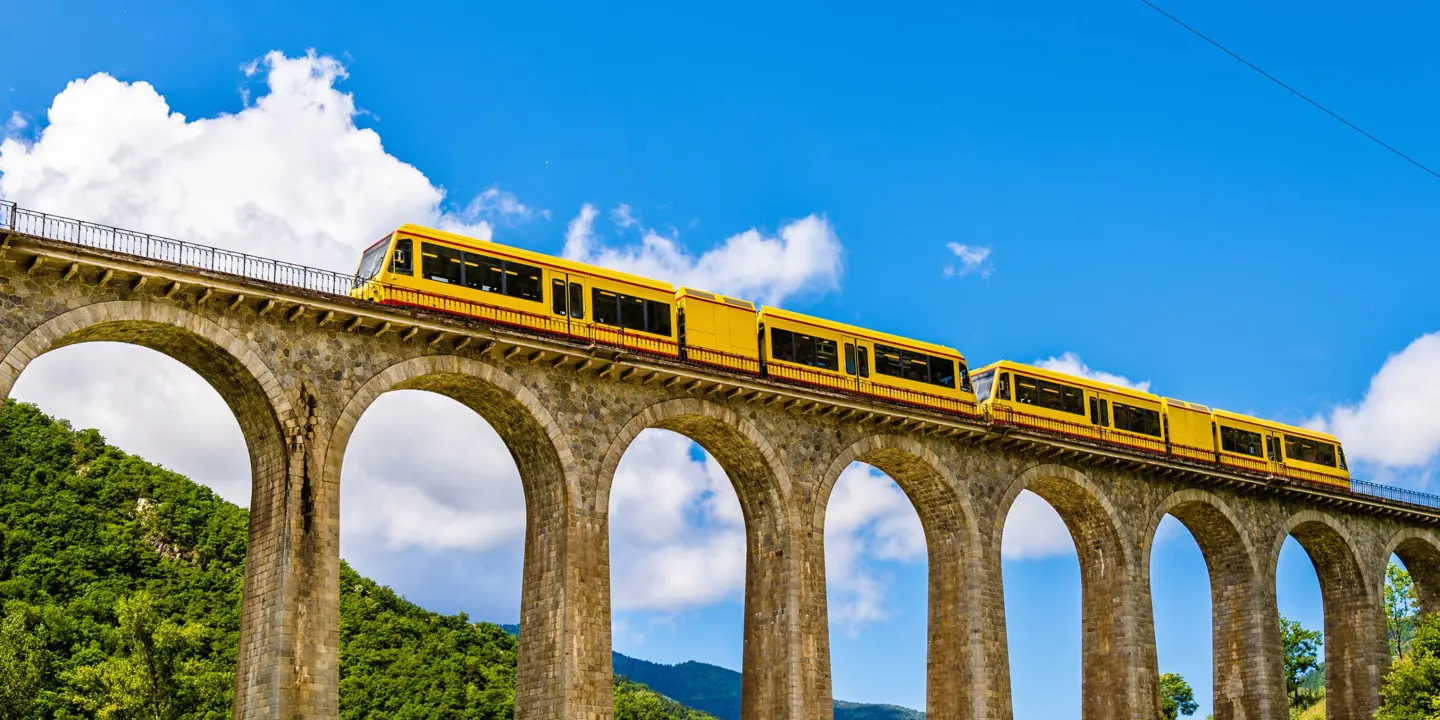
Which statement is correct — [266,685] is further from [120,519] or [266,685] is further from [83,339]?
[120,519]

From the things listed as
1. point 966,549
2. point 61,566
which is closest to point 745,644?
point 966,549

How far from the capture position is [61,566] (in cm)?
6150

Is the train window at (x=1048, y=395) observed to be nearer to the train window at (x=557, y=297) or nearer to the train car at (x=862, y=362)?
the train car at (x=862, y=362)

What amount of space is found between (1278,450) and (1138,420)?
8.57 metres

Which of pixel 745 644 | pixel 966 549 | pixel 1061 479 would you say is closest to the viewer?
pixel 745 644

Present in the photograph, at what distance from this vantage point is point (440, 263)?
37.4 meters

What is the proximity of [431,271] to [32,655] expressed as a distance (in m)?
28.3

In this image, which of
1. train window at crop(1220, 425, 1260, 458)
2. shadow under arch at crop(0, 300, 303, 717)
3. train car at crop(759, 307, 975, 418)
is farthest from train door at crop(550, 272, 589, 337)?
train window at crop(1220, 425, 1260, 458)

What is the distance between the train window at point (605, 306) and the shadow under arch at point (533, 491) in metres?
3.27

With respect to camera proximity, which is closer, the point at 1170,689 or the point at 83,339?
the point at 83,339

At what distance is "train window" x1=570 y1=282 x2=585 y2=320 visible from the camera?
39625 millimetres

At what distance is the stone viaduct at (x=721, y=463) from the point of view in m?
33.0

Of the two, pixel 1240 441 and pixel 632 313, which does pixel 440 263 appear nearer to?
pixel 632 313

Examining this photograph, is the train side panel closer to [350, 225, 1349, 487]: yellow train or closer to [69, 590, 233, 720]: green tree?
[350, 225, 1349, 487]: yellow train
